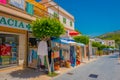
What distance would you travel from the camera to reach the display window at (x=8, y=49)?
11.9 meters

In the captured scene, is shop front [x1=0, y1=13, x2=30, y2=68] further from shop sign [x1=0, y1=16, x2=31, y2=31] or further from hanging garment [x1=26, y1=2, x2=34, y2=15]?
hanging garment [x1=26, y1=2, x2=34, y2=15]

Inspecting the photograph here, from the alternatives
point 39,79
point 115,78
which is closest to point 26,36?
point 39,79

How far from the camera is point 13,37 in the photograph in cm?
1284

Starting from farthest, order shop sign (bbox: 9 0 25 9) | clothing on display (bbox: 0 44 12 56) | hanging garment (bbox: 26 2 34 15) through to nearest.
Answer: hanging garment (bbox: 26 2 34 15) → shop sign (bbox: 9 0 25 9) → clothing on display (bbox: 0 44 12 56)

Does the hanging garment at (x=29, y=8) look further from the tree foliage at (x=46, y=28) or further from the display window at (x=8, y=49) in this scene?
the tree foliage at (x=46, y=28)

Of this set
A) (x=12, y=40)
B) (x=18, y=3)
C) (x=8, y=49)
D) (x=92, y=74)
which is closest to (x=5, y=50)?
(x=8, y=49)

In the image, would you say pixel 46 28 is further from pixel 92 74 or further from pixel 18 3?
pixel 92 74

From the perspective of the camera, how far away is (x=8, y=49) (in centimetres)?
1245

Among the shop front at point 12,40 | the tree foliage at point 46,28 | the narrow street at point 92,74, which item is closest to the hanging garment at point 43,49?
the tree foliage at point 46,28

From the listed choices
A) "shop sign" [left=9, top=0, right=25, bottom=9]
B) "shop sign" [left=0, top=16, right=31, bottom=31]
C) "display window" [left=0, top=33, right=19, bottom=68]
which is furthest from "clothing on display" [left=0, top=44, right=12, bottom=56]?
"shop sign" [left=9, top=0, right=25, bottom=9]

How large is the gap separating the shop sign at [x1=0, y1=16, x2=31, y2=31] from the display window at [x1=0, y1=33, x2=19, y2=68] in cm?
87

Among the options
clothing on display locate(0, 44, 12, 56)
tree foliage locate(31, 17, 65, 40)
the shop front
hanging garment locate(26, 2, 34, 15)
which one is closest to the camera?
tree foliage locate(31, 17, 65, 40)

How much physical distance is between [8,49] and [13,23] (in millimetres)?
2024

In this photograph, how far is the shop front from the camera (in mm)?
11680
